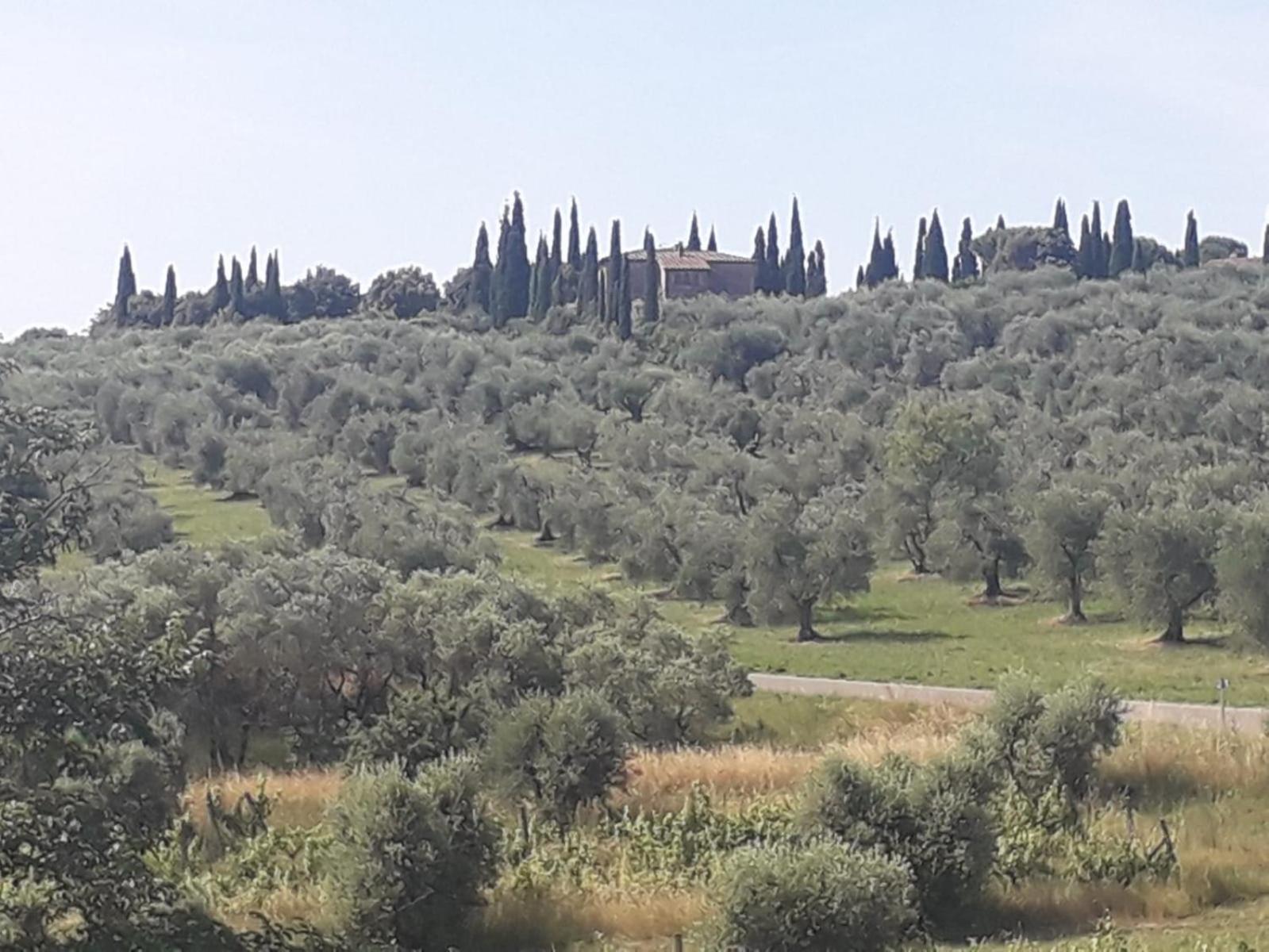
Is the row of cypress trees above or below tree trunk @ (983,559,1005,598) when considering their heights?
above

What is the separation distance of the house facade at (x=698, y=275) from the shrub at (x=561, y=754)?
373 feet

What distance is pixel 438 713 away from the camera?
24078 millimetres

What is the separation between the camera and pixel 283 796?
18531mm

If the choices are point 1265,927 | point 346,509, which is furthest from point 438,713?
point 346,509

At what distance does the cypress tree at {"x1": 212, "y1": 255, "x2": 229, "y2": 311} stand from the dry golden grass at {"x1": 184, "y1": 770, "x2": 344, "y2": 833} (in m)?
111

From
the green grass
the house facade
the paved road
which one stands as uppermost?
the house facade

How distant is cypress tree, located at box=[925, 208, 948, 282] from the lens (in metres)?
127

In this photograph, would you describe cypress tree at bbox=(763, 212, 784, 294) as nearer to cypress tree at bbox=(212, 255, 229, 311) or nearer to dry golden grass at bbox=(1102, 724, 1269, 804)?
cypress tree at bbox=(212, 255, 229, 311)

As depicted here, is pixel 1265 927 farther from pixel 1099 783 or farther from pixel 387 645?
pixel 387 645

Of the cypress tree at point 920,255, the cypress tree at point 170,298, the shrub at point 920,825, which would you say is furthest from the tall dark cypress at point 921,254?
the shrub at point 920,825

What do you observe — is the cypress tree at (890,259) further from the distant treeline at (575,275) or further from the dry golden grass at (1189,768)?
the dry golden grass at (1189,768)

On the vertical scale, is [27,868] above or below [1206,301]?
below

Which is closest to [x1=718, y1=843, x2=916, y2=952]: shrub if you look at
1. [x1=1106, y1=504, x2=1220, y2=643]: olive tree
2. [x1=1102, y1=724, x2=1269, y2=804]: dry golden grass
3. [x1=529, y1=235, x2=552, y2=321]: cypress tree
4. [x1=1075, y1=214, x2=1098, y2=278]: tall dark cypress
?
[x1=1102, y1=724, x2=1269, y2=804]: dry golden grass

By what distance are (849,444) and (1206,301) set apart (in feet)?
121
